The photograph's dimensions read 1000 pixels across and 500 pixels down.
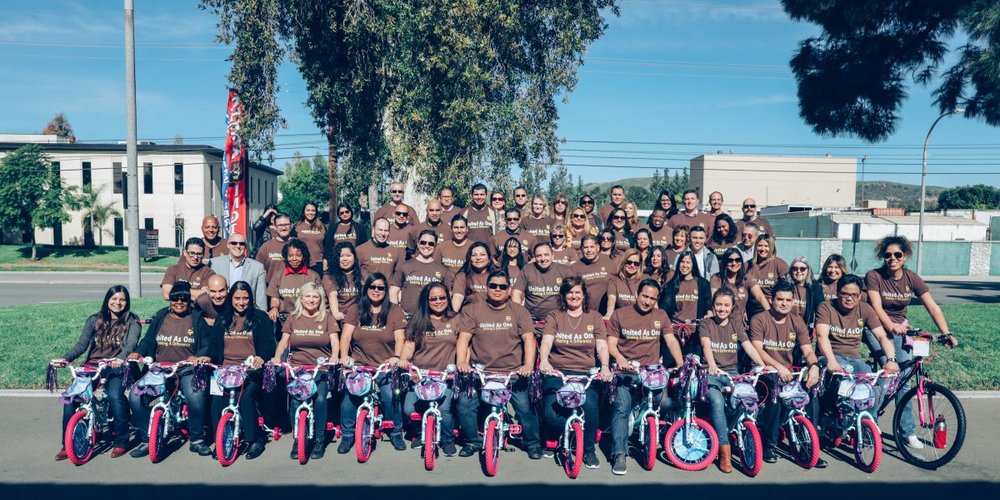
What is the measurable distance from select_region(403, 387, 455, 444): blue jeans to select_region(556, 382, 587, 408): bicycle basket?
1.04 m

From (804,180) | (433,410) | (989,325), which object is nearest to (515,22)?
(989,325)

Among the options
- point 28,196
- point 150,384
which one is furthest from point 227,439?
point 28,196

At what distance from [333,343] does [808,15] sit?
12661mm

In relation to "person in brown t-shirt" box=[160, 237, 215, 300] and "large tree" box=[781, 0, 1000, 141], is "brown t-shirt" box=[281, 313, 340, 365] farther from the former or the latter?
"large tree" box=[781, 0, 1000, 141]

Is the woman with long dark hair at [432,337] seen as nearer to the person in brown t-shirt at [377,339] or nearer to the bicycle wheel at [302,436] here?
the person in brown t-shirt at [377,339]

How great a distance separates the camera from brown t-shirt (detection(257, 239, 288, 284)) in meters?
8.86

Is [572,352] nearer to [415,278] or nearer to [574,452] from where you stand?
[574,452]

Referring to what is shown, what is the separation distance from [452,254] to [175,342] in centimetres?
345

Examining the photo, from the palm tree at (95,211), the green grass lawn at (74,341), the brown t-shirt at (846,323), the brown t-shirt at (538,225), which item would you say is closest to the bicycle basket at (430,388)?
the brown t-shirt at (846,323)

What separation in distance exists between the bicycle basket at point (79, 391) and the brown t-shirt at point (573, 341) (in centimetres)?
416

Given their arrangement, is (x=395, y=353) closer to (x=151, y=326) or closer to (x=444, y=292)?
(x=444, y=292)

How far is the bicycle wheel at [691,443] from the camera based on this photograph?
6.02 metres

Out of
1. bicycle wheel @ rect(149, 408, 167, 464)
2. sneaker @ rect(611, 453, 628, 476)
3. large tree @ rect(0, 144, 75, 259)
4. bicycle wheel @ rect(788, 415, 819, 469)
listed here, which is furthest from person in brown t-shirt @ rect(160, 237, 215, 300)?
large tree @ rect(0, 144, 75, 259)

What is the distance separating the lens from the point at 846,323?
6582 mm
